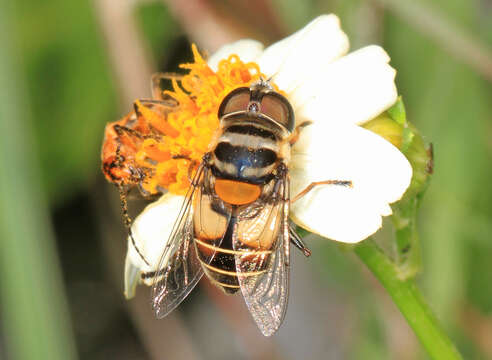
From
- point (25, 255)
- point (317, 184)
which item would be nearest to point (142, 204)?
point (25, 255)

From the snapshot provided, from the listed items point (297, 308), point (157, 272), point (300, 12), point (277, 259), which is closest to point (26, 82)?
point (300, 12)

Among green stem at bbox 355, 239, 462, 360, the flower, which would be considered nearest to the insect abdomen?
the flower

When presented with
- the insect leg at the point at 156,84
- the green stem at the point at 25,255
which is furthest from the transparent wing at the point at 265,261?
the green stem at the point at 25,255

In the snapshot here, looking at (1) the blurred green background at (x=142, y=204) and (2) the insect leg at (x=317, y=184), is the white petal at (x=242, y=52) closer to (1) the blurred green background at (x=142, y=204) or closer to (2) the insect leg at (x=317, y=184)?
(2) the insect leg at (x=317, y=184)

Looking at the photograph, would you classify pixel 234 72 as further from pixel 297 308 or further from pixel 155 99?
pixel 297 308

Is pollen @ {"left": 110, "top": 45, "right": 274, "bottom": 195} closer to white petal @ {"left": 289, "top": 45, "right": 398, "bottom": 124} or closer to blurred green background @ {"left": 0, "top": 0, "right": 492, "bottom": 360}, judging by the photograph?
white petal @ {"left": 289, "top": 45, "right": 398, "bottom": 124}

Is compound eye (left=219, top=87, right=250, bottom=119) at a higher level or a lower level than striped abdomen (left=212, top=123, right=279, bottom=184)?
higher
